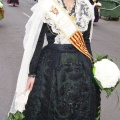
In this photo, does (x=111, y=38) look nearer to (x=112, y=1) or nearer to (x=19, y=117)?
(x=112, y=1)

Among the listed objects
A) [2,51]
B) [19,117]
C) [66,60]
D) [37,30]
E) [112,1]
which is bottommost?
[112,1]

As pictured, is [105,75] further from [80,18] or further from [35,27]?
[35,27]

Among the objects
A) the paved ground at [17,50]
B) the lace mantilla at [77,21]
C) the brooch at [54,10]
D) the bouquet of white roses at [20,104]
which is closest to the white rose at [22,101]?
the bouquet of white roses at [20,104]

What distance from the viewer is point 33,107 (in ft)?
10.2

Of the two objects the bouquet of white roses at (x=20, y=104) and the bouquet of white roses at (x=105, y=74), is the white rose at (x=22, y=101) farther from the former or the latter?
the bouquet of white roses at (x=105, y=74)

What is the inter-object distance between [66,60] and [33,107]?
0.49 metres

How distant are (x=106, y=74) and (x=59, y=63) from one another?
1.30 feet

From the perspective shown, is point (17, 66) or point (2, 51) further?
point (2, 51)

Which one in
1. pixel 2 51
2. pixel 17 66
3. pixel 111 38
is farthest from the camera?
pixel 111 38

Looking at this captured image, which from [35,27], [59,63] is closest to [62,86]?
[59,63]

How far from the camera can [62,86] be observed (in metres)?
3.03

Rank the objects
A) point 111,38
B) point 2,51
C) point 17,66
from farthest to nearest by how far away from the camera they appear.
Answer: point 111,38, point 2,51, point 17,66

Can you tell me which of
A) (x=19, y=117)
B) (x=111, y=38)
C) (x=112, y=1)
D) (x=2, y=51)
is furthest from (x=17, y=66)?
(x=112, y=1)

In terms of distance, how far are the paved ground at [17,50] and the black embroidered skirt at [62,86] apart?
1681mm
